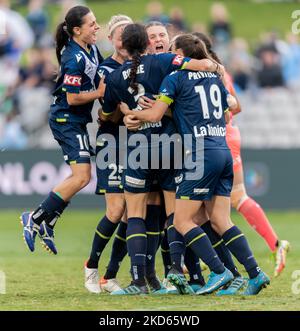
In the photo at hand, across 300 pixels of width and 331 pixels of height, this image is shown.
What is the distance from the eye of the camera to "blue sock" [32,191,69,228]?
30.0 feet

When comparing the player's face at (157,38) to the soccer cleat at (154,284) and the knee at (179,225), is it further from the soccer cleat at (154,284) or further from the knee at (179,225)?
the soccer cleat at (154,284)

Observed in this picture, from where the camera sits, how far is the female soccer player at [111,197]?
28.9 feet

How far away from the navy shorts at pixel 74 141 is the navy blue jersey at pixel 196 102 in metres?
1.32

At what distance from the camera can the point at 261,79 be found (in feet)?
67.4

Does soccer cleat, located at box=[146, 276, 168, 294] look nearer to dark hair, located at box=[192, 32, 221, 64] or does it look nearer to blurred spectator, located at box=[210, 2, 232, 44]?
dark hair, located at box=[192, 32, 221, 64]

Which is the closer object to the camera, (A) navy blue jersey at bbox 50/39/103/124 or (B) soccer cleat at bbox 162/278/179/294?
(B) soccer cleat at bbox 162/278/179/294

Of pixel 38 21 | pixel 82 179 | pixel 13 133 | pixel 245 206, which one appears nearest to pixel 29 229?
pixel 82 179

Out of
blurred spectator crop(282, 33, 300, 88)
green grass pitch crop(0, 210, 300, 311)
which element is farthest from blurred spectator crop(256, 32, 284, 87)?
green grass pitch crop(0, 210, 300, 311)

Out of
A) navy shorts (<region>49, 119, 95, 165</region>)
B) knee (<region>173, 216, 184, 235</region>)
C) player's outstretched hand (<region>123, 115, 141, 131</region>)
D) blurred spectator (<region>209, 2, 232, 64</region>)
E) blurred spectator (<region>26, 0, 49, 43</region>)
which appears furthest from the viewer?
blurred spectator (<region>209, 2, 232, 64</region>)

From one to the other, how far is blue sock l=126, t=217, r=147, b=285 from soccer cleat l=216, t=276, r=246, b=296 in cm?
73

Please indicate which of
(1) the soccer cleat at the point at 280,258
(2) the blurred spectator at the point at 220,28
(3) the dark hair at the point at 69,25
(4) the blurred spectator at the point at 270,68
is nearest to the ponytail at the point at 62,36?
(3) the dark hair at the point at 69,25

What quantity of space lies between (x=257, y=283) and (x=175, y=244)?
2.81ft

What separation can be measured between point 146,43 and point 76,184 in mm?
1682
